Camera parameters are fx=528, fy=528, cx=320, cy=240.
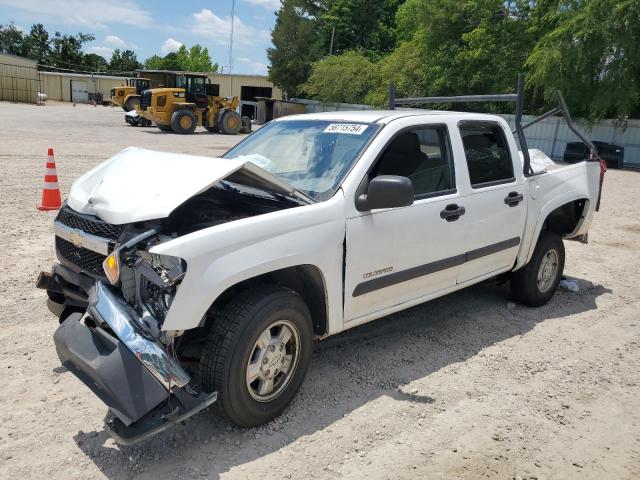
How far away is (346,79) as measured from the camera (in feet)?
127

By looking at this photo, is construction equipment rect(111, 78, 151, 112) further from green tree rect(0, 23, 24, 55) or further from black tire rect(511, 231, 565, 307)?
green tree rect(0, 23, 24, 55)

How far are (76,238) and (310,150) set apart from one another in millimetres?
1728

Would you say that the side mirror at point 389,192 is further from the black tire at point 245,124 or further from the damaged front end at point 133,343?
the black tire at point 245,124

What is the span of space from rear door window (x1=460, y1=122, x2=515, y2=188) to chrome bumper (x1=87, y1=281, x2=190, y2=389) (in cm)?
279

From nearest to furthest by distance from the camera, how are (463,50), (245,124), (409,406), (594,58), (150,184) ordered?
(150,184), (409,406), (594,58), (245,124), (463,50)

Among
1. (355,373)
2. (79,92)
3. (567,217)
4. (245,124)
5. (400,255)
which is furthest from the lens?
(79,92)

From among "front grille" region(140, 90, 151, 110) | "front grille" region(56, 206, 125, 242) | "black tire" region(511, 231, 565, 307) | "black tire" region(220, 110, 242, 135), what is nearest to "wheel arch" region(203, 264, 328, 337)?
"front grille" region(56, 206, 125, 242)

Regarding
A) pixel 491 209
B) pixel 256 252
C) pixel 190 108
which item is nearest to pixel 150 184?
pixel 256 252

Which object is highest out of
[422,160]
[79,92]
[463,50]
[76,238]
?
[463,50]

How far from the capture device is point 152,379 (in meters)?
2.58

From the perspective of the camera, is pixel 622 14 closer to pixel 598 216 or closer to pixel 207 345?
pixel 598 216

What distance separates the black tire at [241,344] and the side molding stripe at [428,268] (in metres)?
0.57

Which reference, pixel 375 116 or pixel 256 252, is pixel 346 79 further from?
pixel 256 252

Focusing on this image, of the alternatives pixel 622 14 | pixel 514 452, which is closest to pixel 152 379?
pixel 514 452
